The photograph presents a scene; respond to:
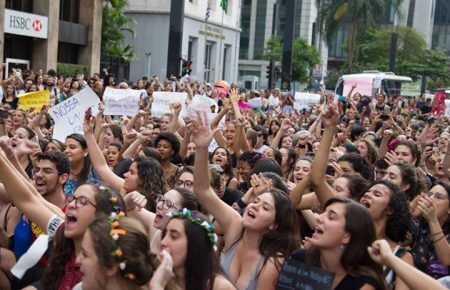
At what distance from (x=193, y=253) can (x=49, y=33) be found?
2756 cm

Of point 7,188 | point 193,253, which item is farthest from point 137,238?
point 7,188

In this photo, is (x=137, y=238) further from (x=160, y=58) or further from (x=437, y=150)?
(x=160, y=58)

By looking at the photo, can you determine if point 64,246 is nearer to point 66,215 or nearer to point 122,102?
point 66,215

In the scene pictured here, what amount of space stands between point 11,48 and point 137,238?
28.3 meters

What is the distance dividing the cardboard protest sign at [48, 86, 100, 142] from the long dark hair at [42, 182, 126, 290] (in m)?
5.15

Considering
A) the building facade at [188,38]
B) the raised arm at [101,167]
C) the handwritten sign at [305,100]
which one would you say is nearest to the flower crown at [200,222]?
the raised arm at [101,167]

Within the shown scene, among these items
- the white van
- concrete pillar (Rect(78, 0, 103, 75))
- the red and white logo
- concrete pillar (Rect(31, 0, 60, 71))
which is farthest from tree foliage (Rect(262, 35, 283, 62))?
the red and white logo

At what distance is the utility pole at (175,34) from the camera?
23344 millimetres

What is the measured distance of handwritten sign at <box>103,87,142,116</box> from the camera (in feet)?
38.1

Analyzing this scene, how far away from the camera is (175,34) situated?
2355 cm

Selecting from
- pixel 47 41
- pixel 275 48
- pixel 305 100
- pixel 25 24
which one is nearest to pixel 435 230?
pixel 305 100

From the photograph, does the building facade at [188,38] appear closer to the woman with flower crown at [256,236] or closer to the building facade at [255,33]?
the building facade at [255,33]

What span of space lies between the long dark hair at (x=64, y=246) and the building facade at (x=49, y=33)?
900 inches

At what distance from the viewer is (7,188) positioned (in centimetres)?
490
